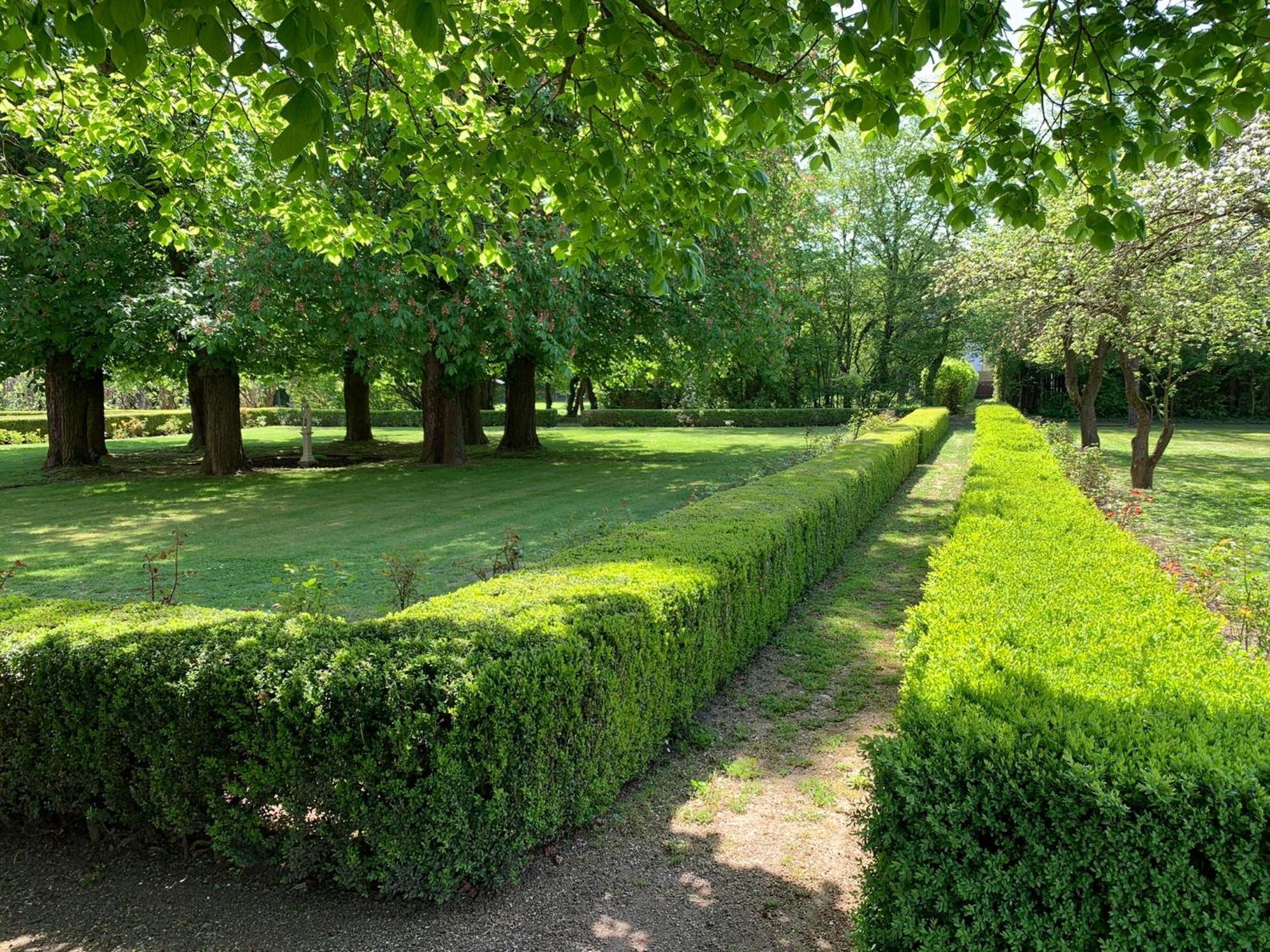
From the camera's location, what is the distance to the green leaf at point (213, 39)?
2.56 metres

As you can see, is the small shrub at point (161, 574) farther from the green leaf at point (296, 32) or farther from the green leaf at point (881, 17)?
the green leaf at point (881, 17)

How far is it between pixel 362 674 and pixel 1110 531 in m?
5.23

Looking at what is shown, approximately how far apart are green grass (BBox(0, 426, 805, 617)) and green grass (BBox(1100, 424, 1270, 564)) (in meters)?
6.08

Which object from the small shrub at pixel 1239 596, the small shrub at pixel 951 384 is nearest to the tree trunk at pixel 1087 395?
the small shrub at pixel 1239 596

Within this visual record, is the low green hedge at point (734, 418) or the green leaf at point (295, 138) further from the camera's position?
the low green hedge at point (734, 418)

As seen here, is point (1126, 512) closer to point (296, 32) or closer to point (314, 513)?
point (296, 32)

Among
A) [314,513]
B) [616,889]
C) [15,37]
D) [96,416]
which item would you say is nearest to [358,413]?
[96,416]

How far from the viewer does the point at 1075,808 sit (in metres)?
2.04

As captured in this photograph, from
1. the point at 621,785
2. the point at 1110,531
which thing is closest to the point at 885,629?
the point at 1110,531

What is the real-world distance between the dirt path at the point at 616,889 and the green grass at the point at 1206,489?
7.39 metres

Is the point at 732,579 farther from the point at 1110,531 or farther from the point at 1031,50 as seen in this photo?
the point at 1031,50

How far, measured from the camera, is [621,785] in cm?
376

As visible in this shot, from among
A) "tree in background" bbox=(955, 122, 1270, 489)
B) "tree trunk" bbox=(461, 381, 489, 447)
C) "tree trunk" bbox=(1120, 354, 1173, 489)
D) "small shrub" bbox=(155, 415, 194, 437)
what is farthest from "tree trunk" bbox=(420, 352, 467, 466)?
"small shrub" bbox=(155, 415, 194, 437)

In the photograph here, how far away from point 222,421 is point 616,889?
16248 millimetres
